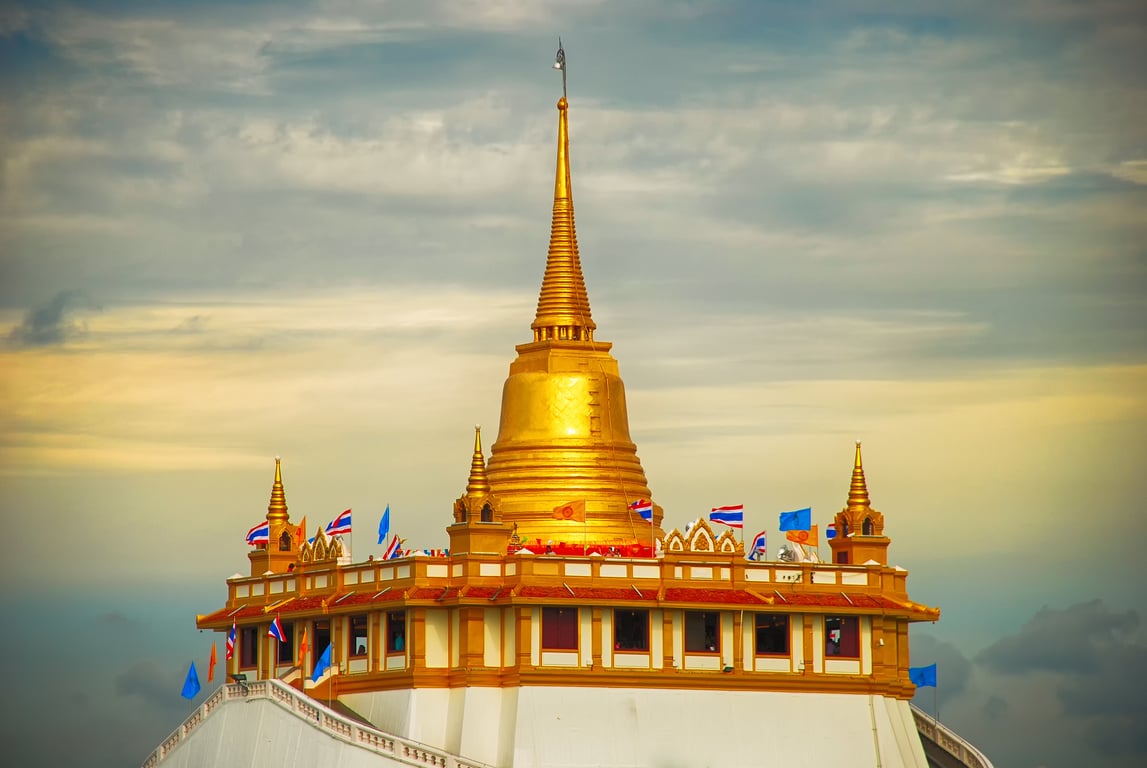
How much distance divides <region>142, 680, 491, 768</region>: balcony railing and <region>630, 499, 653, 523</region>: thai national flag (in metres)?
16.8

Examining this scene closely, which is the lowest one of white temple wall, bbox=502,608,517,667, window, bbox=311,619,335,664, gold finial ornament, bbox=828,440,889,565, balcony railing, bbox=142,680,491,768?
balcony railing, bbox=142,680,491,768

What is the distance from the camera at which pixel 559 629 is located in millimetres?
111688

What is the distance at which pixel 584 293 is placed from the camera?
13012 cm

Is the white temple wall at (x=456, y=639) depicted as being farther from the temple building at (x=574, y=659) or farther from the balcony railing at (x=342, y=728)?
the balcony railing at (x=342, y=728)

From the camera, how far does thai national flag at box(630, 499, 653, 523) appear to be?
399ft

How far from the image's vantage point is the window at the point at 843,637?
116 metres

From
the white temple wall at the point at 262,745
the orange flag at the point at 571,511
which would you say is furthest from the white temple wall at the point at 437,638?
the orange flag at the point at 571,511

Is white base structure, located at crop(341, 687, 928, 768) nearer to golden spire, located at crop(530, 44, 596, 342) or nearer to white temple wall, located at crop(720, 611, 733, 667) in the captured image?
white temple wall, located at crop(720, 611, 733, 667)

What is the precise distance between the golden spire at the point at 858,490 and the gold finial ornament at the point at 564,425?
8.51 meters

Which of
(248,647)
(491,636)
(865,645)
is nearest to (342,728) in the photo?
(491,636)

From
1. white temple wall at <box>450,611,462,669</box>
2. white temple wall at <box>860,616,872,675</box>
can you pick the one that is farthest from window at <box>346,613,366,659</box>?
white temple wall at <box>860,616,872,675</box>

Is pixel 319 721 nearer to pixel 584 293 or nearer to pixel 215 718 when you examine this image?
pixel 215 718

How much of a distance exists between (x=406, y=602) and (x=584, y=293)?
2338cm

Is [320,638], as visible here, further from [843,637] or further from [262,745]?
[843,637]
